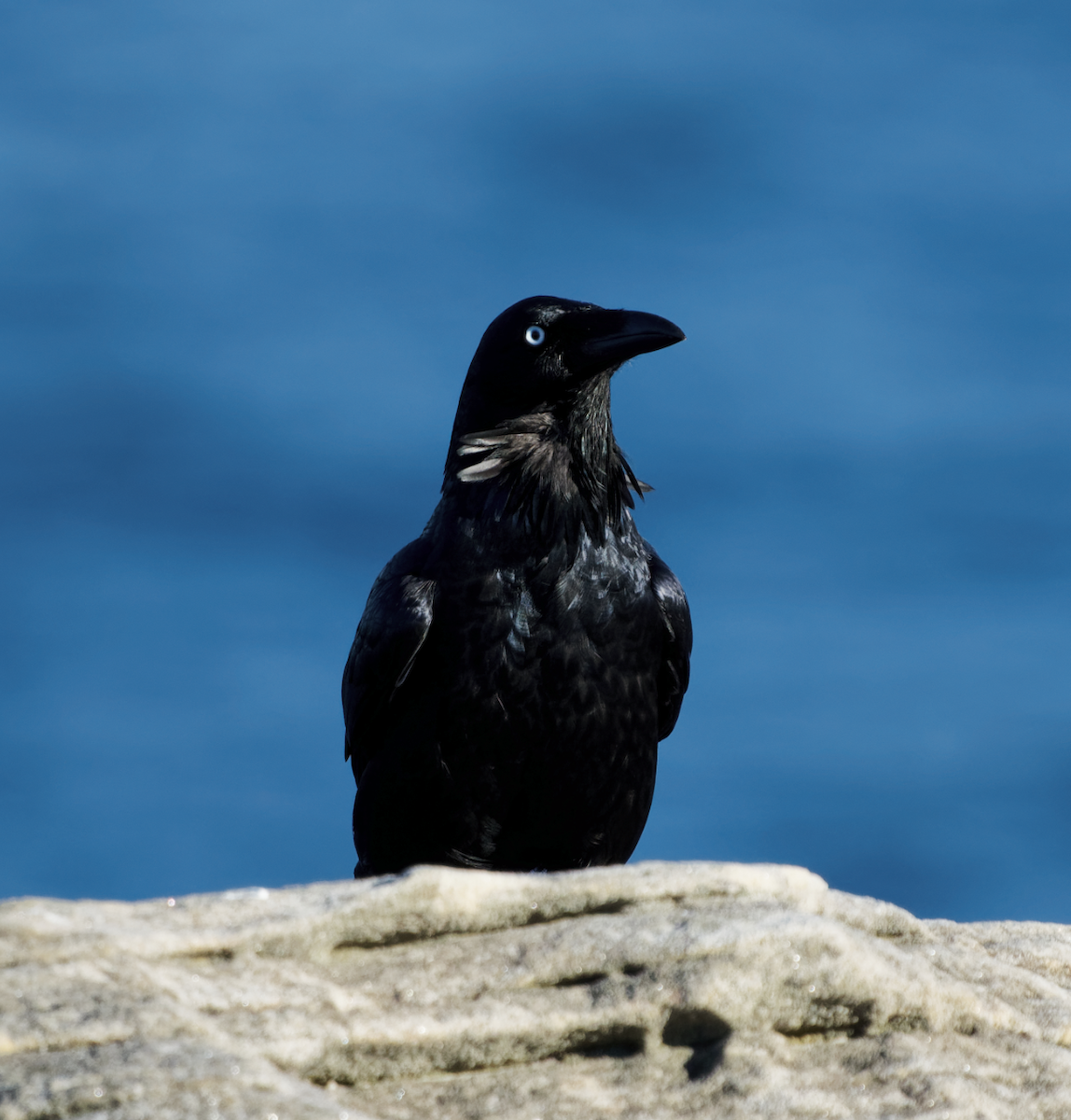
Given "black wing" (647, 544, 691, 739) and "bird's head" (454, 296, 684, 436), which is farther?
"black wing" (647, 544, 691, 739)

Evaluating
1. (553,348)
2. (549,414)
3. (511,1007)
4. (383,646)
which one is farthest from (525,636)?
(511,1007)

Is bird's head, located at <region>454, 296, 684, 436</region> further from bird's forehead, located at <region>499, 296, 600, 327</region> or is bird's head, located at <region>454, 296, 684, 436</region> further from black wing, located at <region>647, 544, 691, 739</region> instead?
black wing, located at <region>647, 544, 691, 739</region>

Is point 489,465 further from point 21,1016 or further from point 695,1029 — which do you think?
point 21,1016

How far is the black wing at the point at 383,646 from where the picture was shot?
693 centimetres

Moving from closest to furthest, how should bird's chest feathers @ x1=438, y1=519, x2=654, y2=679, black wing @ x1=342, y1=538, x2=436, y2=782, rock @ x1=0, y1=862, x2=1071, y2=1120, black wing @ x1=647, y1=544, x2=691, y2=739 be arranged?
rock @ x1=0, y1=862, x2=1071, y2=1120
bird's chest feathers @ x1=438, y1=519, x2=654, y2=679
black wing @ x1=342, y1=538, x2=436, y2=782
black wing @ x1=647, y1=544, x2=691, y2=739

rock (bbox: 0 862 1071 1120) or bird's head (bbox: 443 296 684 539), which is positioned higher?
bird's head (bbox: 443 296 684 539)

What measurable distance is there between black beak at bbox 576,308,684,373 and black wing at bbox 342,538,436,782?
4.08ft

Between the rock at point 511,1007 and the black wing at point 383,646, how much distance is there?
8.03 ft

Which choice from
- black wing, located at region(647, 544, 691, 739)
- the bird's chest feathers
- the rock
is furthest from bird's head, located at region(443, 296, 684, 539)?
the rock

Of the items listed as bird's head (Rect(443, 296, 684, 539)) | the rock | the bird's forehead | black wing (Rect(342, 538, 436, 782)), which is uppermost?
the bird's forehead

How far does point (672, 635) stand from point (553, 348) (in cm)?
151

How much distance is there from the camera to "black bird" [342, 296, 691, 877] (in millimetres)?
6715

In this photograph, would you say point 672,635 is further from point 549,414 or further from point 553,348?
point 553,348

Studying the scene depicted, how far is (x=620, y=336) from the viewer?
6980mm
